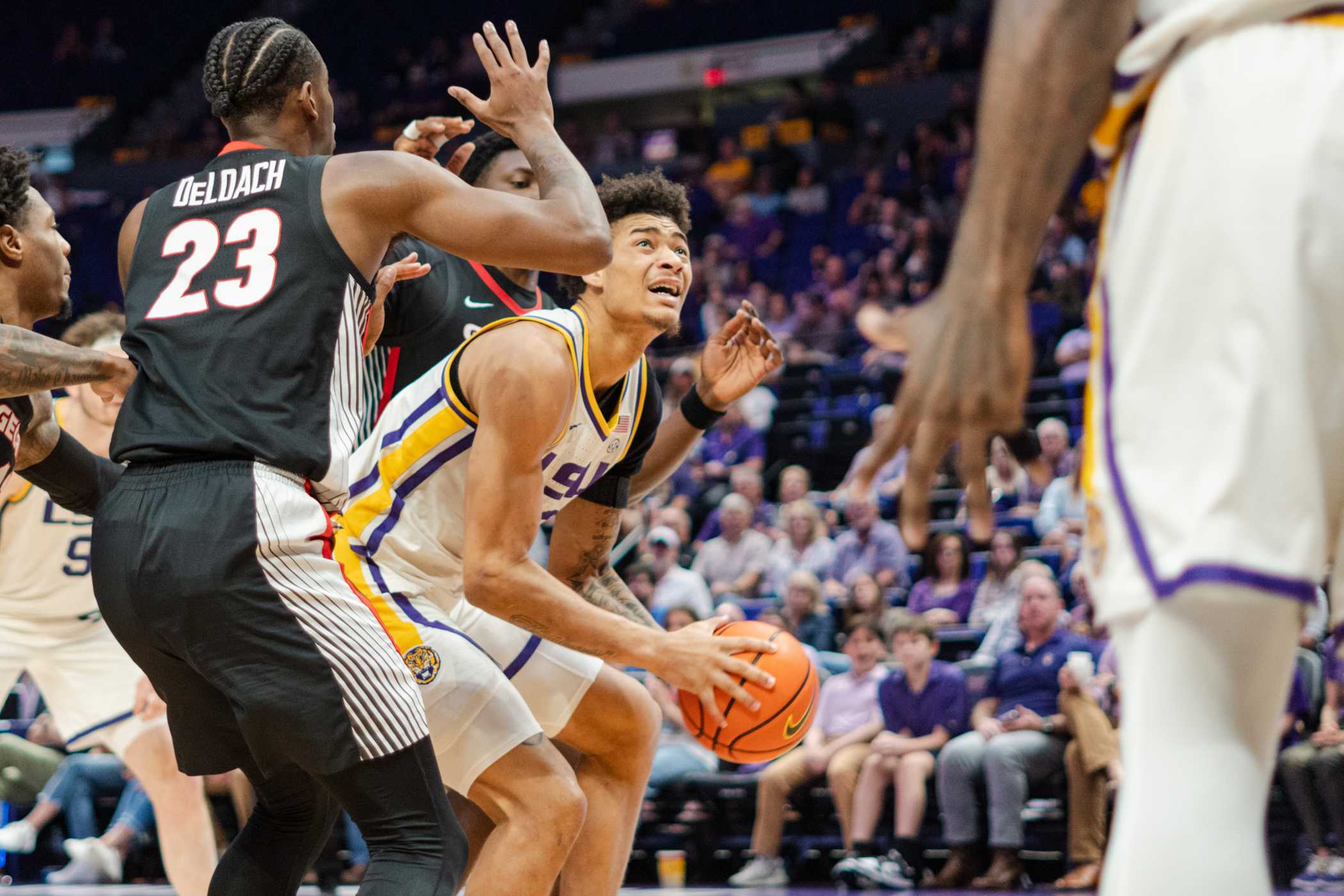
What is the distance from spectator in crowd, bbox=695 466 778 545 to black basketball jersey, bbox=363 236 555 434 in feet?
24.3

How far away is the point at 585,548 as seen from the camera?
4.51 metres

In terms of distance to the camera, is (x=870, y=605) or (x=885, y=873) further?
(x=870, y=605)

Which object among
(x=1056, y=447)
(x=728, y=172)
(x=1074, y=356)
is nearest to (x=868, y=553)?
(x=1056, y=447)

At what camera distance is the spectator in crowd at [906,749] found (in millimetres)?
8250

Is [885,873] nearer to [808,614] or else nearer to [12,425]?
[808,614]

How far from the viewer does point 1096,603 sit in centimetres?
178

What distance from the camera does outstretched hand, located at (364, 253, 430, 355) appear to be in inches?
159

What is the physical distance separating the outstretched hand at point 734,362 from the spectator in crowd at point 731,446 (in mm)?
9014

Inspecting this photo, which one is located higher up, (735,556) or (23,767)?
(735,556)

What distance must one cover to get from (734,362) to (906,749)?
14.3ft

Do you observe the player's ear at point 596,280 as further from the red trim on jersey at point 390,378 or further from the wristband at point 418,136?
the red trim on jersey at point 390,378

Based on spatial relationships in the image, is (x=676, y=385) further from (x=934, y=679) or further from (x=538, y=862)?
(x=538, y=862)

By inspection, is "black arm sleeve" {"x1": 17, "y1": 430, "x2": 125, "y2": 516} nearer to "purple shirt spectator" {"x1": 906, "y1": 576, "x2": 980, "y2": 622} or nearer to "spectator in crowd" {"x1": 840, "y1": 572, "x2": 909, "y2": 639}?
"spectator in crowd" {"x1": 840, "y1": 572, "x2": 909, "y2": 639}

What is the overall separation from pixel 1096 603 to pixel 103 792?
9.38m
